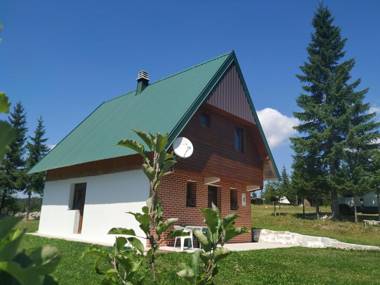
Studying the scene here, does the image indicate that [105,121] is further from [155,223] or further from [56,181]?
[155,223]

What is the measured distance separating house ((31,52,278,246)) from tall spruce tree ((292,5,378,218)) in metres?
17.2

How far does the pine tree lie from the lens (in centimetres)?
4117

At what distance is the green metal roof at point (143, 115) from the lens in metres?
14.1

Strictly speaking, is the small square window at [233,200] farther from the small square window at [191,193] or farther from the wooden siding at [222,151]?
the small square window at [191,193]

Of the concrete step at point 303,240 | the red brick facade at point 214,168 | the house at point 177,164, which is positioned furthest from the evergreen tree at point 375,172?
the red brick facade at point 214,168

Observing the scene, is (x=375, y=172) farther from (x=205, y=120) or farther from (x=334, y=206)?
(x=205, y=120)

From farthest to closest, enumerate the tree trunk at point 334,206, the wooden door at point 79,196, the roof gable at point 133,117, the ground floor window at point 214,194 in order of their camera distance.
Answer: the tree trunk at point 334,206
the wooden door at point 79,196
the ground floor window at point 214,194
the roof gable at point 133,117

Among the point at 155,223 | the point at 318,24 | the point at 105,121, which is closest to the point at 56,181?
the point at 105,121

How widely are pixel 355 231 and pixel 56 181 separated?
22.0m

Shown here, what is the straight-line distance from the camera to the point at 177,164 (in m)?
14.2

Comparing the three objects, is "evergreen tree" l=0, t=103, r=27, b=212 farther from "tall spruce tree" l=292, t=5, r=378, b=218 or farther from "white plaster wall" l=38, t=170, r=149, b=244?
"tall spruce tree" l=292, t=5, r=378, b=218

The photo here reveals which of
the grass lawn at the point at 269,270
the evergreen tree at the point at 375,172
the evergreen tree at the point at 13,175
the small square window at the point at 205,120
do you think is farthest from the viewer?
the evergreen tree at the point at 13,175

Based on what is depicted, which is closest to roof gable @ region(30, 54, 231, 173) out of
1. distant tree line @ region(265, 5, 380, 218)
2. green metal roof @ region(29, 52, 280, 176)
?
green metal roof @ region(29, 52, 280, 176)

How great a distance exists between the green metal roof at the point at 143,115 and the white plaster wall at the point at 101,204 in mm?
1089
